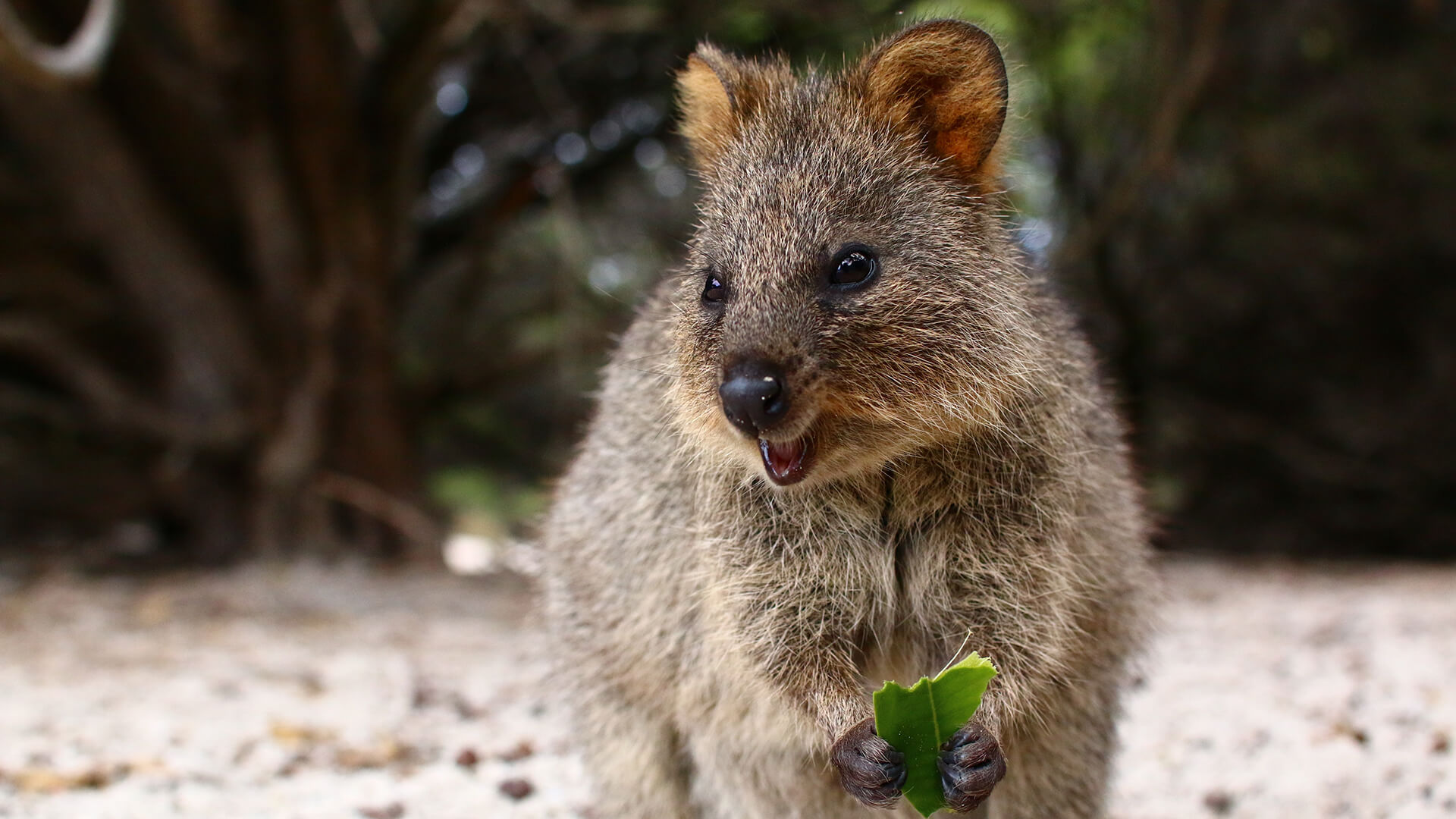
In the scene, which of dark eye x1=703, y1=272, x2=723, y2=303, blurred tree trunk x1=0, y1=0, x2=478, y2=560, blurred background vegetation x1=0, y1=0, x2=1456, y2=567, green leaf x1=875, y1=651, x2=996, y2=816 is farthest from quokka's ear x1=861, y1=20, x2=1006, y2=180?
blurred tree trunk x1=0, y1=0, x2=478, y2=560

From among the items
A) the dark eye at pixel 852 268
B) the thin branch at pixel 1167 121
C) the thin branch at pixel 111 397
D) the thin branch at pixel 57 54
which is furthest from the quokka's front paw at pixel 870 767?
the thin branch at pixel 111 397

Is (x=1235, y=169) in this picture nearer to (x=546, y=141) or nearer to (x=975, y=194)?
(x=546, y=141)

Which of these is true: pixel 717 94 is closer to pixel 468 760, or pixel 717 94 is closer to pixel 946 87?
pixel 946 87

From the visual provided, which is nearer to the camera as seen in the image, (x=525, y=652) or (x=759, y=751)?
(x=759, y=751)

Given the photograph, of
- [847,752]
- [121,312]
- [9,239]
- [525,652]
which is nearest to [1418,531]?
[525,652]

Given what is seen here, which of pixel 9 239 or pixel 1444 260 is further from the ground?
pixel 9 239

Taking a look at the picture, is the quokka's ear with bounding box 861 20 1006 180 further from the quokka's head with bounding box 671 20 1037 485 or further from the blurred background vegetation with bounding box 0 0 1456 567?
the blurred background vegetation with bounding box 0 0 1456 567

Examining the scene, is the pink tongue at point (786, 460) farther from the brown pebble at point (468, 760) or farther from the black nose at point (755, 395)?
the brown pebble at point (468, 760)
